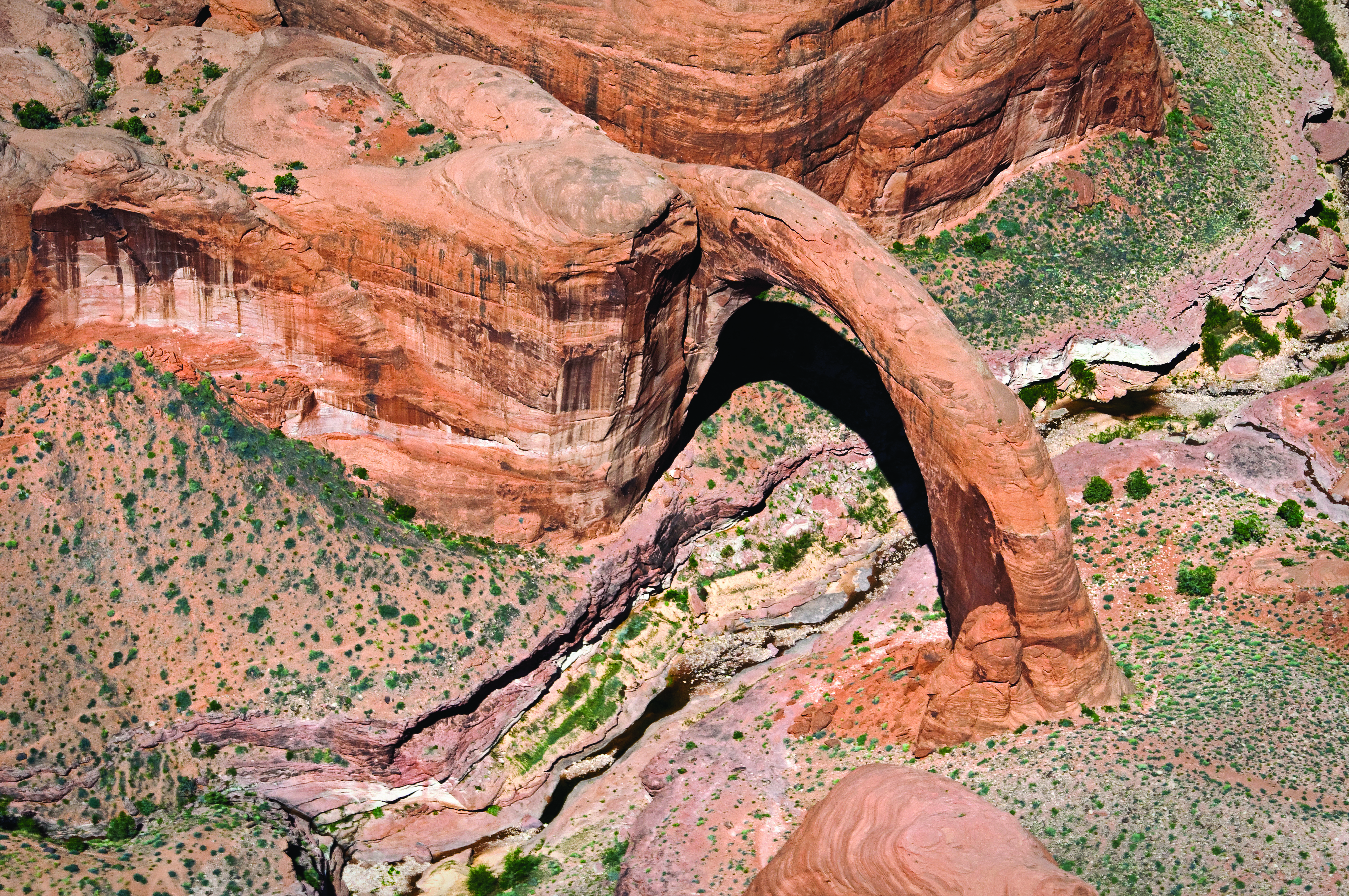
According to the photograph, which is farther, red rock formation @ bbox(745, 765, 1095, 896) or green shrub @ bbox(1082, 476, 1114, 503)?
green shrub @ bbox(1082, 476, 1114, 503)

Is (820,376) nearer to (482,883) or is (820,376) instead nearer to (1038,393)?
(1038,393)

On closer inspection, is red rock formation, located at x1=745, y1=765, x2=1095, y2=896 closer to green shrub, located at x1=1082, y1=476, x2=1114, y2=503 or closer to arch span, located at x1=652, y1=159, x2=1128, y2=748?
arch span, located at x1=652, y1=159, x2=1128, y2=748

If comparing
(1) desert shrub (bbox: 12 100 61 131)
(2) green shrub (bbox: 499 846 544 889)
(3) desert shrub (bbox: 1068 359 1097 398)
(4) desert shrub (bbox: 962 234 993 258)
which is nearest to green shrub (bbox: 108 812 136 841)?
(2) green shrub (bbox: 499 846 544 889)

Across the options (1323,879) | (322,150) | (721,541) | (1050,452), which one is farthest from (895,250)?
(1323,879)

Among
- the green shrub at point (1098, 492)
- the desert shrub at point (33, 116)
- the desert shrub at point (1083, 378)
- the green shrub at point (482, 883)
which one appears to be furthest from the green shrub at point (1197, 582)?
the desert shrub at point (33, 116)

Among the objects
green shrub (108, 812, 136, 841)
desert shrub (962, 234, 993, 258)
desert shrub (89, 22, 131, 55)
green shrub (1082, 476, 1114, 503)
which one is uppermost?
desert shrub (89, 22, 131, 55)

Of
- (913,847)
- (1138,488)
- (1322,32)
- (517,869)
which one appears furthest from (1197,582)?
(1322,32)
